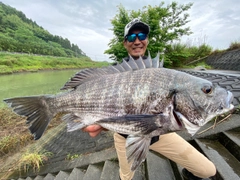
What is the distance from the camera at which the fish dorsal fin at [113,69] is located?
1.63m

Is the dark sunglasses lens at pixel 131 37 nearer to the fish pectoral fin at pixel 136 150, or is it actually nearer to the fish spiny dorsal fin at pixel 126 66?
the fish spiny dorsal fin at pixel 126 66

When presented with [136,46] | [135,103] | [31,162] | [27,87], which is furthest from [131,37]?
[27,87]

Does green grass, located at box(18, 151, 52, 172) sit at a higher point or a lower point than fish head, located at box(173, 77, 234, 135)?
lower

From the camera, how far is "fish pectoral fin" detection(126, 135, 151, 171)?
1371mm

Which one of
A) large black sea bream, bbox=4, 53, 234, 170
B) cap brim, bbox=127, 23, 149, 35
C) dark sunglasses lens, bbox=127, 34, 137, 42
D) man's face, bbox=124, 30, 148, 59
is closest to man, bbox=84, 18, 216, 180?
large black sea bream, bbox=4, 53, 234, 170

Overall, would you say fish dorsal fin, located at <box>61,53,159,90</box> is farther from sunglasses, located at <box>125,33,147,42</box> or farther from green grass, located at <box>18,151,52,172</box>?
green grass, located at <box>18,151,52,172</box>

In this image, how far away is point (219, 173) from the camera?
2244 millimetres

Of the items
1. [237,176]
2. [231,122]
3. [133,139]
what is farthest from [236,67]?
[133,139]

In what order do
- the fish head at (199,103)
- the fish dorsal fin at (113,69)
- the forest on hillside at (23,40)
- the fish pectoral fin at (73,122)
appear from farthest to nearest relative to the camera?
the forest on hillside at (23,40), the fish pectoral fin at (73,122), the fish dorsal fin at (113,69), the fish head at (199,103)

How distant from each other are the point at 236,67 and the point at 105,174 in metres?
10.6

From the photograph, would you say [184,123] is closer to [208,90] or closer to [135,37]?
[208,90]

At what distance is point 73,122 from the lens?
73.6 inches

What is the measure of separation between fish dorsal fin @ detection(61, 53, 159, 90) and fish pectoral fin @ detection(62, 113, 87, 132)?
37cm

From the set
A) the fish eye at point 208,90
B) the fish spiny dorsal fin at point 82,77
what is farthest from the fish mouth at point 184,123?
the fish spiny dorsal fin at point 82,77
